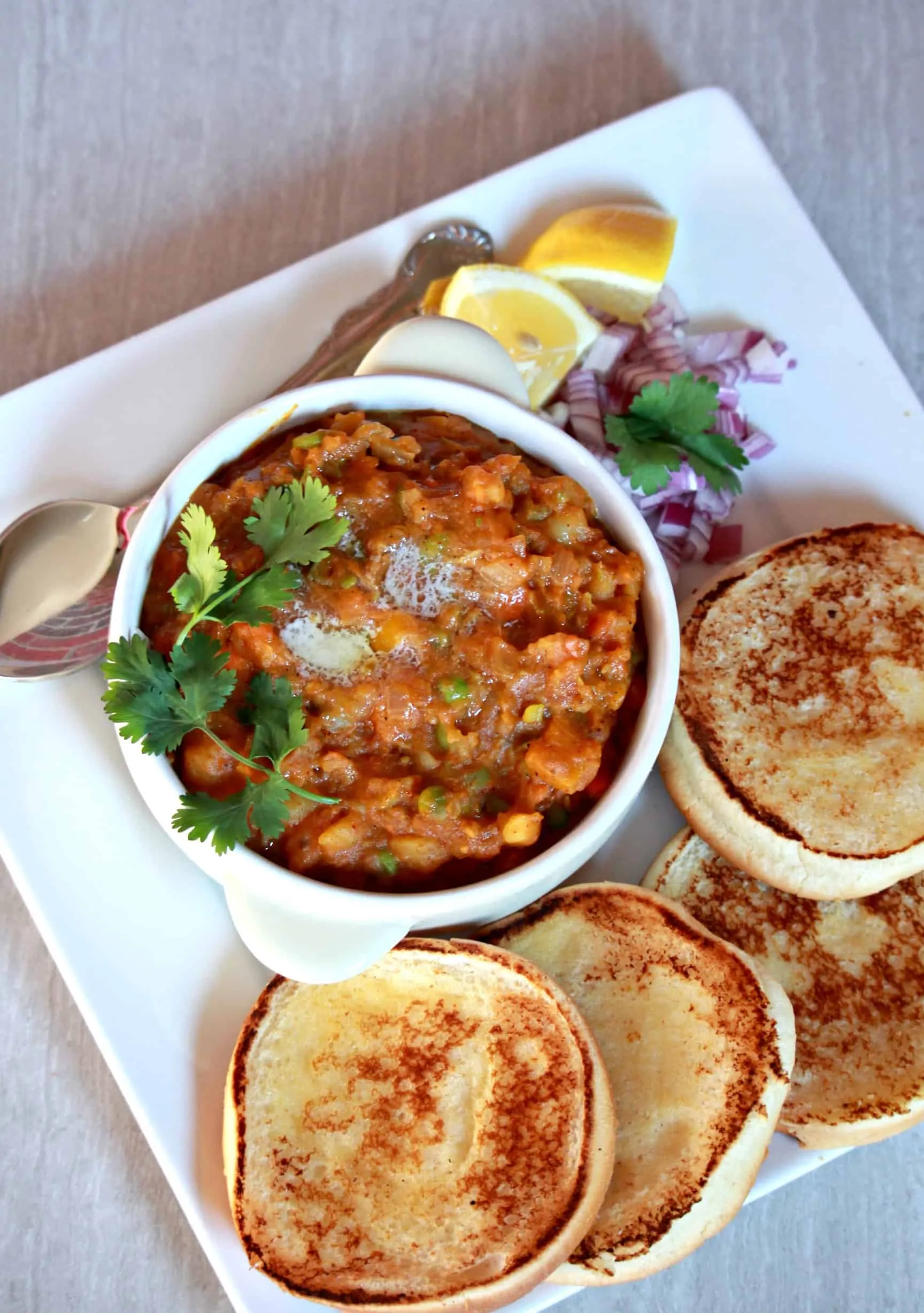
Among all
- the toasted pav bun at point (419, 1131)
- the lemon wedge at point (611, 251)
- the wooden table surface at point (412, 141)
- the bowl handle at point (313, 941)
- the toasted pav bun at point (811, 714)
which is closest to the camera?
the bowl handle at point (313, 941)

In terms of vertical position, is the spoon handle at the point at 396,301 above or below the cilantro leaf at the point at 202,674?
above

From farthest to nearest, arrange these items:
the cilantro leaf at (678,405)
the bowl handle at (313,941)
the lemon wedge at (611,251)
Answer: the lemon wedge at (611,251) < the cilantro leaf at (678,405) < the bowl handle at (313,941)

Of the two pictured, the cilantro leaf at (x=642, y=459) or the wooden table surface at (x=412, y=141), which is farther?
the wooden table surface at (x=412, y=141)

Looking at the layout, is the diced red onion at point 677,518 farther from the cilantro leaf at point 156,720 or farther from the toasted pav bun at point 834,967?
the cilantro leaf at point 156,720

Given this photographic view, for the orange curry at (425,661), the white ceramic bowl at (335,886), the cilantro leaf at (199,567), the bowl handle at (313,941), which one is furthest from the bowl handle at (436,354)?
the bowl handle at (313,941)

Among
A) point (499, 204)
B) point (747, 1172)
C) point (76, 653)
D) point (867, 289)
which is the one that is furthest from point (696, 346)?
point (747, 1172)

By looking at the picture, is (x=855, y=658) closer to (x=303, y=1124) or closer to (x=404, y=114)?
(x=303, y=1124)
